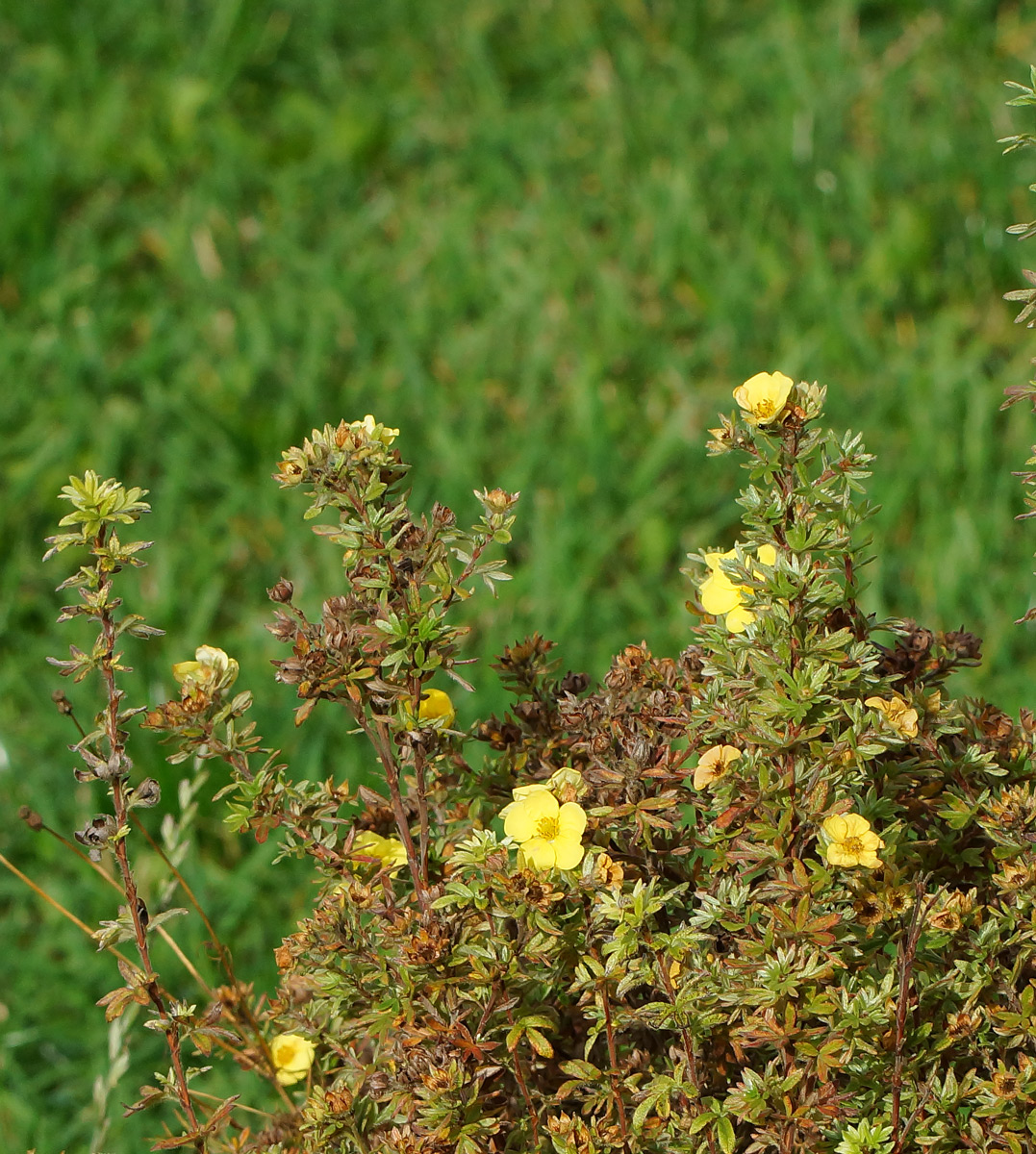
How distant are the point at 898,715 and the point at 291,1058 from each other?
32.5 inches

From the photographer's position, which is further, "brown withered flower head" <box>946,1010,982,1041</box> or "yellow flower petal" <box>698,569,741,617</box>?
"yellow flower petal" <box>698,569,741,617</box>

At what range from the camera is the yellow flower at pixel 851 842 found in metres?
1.36

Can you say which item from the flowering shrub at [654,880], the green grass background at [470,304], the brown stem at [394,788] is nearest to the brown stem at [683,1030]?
the flowering shrub at [654,880]

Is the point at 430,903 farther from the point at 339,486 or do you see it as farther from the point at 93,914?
the point at 93,914

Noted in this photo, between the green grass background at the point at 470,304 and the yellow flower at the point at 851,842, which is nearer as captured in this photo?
the yellow flower at the point at 851,842

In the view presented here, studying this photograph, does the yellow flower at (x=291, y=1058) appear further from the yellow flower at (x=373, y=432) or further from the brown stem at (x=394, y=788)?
the yellow flower at (x=373, y=432)

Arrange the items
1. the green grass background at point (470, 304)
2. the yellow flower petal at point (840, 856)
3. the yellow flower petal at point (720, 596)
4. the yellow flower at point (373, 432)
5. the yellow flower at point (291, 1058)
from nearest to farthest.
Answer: the yellow flower petal at point (840, 856)
the yellow flower at point (373, 432)
the yellow flower petal at point (720, 596)
the yellow flower at point (291, 1058)
the green grass background at point (470, 304)

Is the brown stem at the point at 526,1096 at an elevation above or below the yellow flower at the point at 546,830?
below

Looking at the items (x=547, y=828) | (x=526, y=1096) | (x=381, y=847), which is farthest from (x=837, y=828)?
(x=381, y=847)

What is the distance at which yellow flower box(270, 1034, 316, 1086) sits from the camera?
1.75 metres

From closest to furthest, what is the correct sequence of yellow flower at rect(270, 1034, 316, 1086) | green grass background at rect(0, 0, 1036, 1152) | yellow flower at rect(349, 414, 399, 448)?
yellow flower at rect(349, 414, 399, 448), yellow flower at rect(270, 1034, 316, 1086), green grass background at rect(0, 0, 1036, 1152)

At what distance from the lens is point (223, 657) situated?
1.53m

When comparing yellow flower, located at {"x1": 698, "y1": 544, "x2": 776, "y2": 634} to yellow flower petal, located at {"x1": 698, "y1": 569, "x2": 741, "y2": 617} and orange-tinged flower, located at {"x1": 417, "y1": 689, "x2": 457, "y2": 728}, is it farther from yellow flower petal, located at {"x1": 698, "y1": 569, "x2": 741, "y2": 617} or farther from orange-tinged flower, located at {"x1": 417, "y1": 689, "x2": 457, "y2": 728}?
orange-tinged flower, located at {"x1": 417, "y1": 689, "x2": 457, "y2": 728}

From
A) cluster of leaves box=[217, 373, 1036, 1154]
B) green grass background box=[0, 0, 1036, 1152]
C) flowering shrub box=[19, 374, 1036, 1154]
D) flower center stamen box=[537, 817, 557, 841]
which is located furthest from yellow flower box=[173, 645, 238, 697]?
green grass background box=[0, 0, 1036, 1152]
